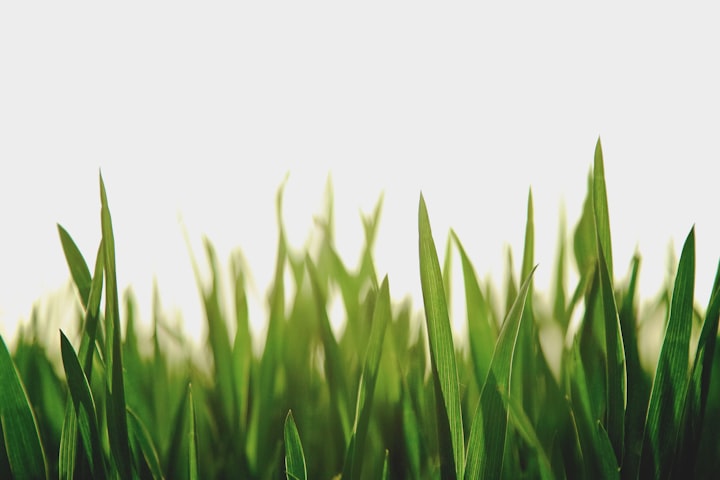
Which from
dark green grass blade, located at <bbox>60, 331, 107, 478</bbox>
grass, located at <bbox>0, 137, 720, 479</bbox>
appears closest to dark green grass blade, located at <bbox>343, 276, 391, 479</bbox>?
grass, located at <bbox>0, 137, 720, 479</bbox>

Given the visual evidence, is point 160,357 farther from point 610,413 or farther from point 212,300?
point 610,413

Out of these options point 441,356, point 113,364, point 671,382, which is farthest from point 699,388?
point 113,364

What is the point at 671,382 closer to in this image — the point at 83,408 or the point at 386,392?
the point at 386,392

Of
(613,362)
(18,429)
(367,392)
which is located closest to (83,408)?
(18,429)

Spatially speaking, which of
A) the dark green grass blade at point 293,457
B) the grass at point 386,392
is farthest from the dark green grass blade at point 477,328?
the dark green grass blade at point 293,457

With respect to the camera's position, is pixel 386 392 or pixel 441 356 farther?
pixel 386 392

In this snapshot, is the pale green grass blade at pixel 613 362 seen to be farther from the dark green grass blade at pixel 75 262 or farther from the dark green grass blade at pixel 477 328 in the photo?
the dark green grass blade at pixel 75 262

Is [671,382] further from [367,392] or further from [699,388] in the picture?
[367,392]
